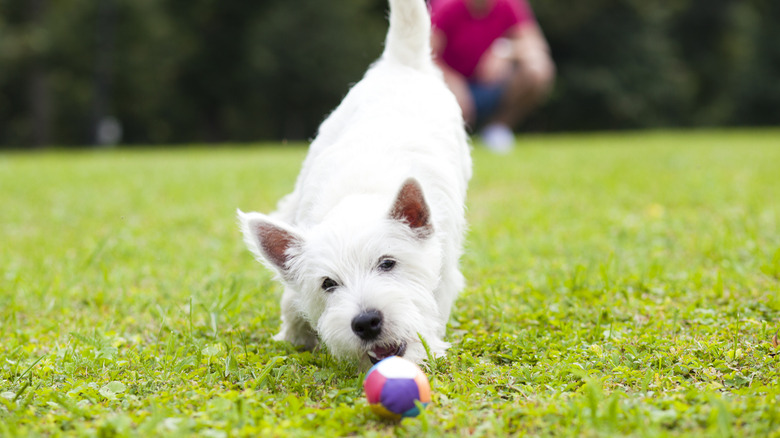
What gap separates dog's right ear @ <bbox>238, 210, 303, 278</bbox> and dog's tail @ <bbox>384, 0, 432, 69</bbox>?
75.5 inches

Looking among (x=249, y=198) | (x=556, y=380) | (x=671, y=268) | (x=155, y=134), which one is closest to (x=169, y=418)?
(x=556, y=380)

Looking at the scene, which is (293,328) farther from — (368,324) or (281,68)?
(281,68)

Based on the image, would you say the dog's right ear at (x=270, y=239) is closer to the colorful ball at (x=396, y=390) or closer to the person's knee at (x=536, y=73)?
the colorful ball at (x=396, y=390)

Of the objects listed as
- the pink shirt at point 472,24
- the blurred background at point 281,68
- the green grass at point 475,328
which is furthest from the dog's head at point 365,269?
the blurred background at point 281,68

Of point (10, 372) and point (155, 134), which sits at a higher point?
point (10, 372)

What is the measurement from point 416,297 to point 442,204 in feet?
2.12

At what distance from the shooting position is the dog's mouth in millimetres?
3304

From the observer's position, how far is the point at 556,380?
312cm

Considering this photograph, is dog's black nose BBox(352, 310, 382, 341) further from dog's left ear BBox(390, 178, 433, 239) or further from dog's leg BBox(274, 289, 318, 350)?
dog's leg BBox(274, 289, 318, 350)

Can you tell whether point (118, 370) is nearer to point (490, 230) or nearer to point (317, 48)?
point (490, 230)

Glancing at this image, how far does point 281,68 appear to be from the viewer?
39.3 meters

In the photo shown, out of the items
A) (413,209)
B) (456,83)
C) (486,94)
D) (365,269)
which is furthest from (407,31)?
(486,94)

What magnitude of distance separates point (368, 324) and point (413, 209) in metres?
0.57

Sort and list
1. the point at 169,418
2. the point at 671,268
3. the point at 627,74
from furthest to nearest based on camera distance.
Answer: the point at 627,74 → the point at 671,268 → the point at 169,418
